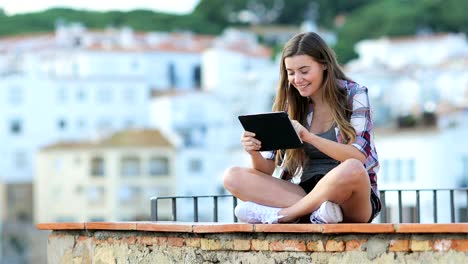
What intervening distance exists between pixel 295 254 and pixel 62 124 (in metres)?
97.6

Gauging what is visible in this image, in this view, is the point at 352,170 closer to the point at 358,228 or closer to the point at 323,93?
the point at 358,228

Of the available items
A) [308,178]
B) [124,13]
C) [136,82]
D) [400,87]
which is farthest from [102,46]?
[308,178]

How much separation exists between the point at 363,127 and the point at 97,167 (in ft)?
272

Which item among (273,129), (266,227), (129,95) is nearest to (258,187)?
(273,129)

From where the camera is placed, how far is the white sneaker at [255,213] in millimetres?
9523

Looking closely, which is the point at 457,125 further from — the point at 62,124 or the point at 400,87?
the point at 62,124

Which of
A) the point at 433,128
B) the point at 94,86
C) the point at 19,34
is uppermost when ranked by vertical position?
the point at 19,34

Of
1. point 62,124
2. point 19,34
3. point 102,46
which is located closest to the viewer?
point 62,124

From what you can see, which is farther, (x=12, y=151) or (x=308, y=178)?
(x=12, y=151)

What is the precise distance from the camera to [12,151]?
338 ft

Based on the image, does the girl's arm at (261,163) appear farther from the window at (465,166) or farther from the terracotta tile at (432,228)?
the window at (465,166)

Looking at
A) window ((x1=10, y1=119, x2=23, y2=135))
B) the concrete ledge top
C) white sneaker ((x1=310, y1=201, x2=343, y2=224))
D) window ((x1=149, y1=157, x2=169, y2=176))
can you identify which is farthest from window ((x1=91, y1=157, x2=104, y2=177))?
white sneaker ((x1=310, y1=201, x2=343, y2=224))

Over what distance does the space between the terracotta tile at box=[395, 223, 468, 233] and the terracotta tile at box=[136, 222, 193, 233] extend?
4.84ft

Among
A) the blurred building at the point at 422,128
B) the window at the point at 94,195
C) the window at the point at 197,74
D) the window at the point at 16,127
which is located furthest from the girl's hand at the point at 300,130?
the window at the point at 197,74
